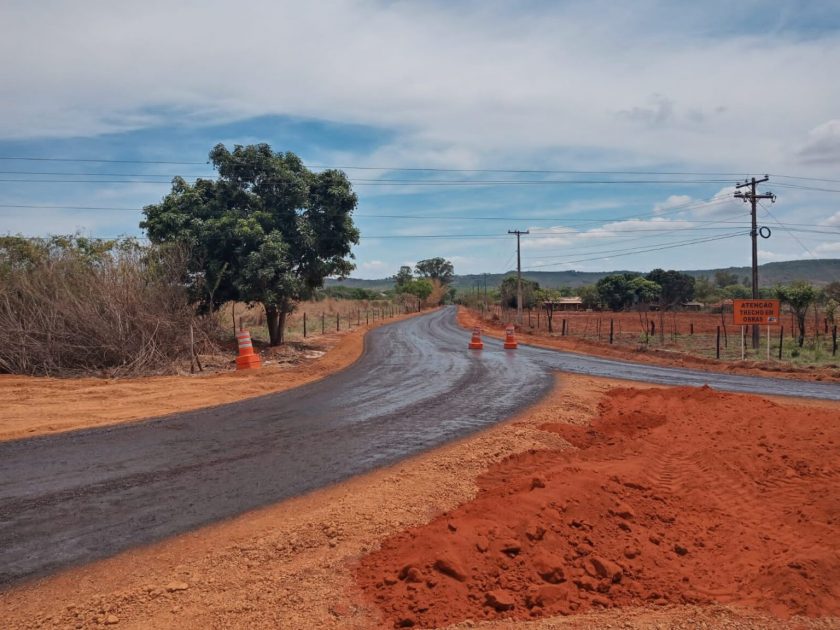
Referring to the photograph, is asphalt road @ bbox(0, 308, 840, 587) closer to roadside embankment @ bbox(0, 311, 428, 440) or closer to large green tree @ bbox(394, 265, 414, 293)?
roadside embankment @ bbox(0, 311, 428, 440)

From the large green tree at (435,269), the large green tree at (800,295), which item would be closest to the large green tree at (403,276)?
the large green tree at (435,269)

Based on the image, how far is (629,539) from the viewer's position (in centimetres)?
507

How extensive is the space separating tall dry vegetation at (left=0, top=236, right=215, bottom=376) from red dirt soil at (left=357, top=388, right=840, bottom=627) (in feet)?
38.2

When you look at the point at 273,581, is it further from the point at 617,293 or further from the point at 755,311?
the point at 617,293

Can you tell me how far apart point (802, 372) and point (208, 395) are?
17.5 m

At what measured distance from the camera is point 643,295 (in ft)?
236

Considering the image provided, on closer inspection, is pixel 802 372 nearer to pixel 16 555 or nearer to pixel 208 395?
pixel 208 395

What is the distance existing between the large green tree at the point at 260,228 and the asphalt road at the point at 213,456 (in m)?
6.48

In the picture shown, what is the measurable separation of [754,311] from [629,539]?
60.5 feet

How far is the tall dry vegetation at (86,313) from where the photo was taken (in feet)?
48.3

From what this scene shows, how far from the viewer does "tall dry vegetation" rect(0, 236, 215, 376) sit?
48.3 feet

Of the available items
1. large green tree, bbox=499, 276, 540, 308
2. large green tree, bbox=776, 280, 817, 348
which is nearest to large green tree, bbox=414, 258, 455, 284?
large green tree, bbox=499, 276, 540, 308

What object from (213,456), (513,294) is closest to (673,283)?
(513,294)

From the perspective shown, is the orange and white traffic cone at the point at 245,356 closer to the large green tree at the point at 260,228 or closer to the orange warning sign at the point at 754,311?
the large green tree at the point at 260,228
